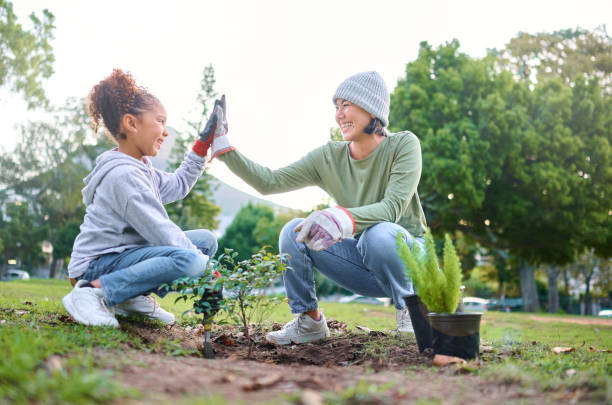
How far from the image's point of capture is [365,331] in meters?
4.39

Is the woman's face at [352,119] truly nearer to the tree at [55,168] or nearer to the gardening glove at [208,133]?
the gardening glove at [208,133]

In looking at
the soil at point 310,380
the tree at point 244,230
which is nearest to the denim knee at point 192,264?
the soil at point 310,380

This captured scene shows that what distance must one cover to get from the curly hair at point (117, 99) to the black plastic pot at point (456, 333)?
241 cm

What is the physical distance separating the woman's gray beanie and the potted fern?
1341mm

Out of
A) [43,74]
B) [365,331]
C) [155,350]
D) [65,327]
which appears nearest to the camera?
[155,350]

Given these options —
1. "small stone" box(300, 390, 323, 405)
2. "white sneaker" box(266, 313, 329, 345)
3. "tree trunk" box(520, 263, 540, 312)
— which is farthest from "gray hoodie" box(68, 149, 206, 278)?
"tree trunk" box(520, 263, 540, 312)

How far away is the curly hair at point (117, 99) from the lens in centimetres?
373

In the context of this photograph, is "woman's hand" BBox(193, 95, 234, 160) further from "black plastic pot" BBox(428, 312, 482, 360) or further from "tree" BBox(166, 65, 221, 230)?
"tree" BBox(166, 65, 221, 230)

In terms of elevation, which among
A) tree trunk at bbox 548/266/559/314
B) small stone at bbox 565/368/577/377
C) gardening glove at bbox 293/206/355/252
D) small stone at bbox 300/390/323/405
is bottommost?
tree trunk at bbox 548/266/559/314

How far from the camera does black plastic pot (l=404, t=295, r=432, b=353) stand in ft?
10.3

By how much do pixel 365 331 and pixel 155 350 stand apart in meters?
2.03

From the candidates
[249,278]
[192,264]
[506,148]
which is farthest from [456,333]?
[506,148]

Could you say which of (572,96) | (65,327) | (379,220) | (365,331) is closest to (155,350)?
(65,327)

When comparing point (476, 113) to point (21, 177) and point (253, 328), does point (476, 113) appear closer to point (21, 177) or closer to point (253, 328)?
point (253, 328)
